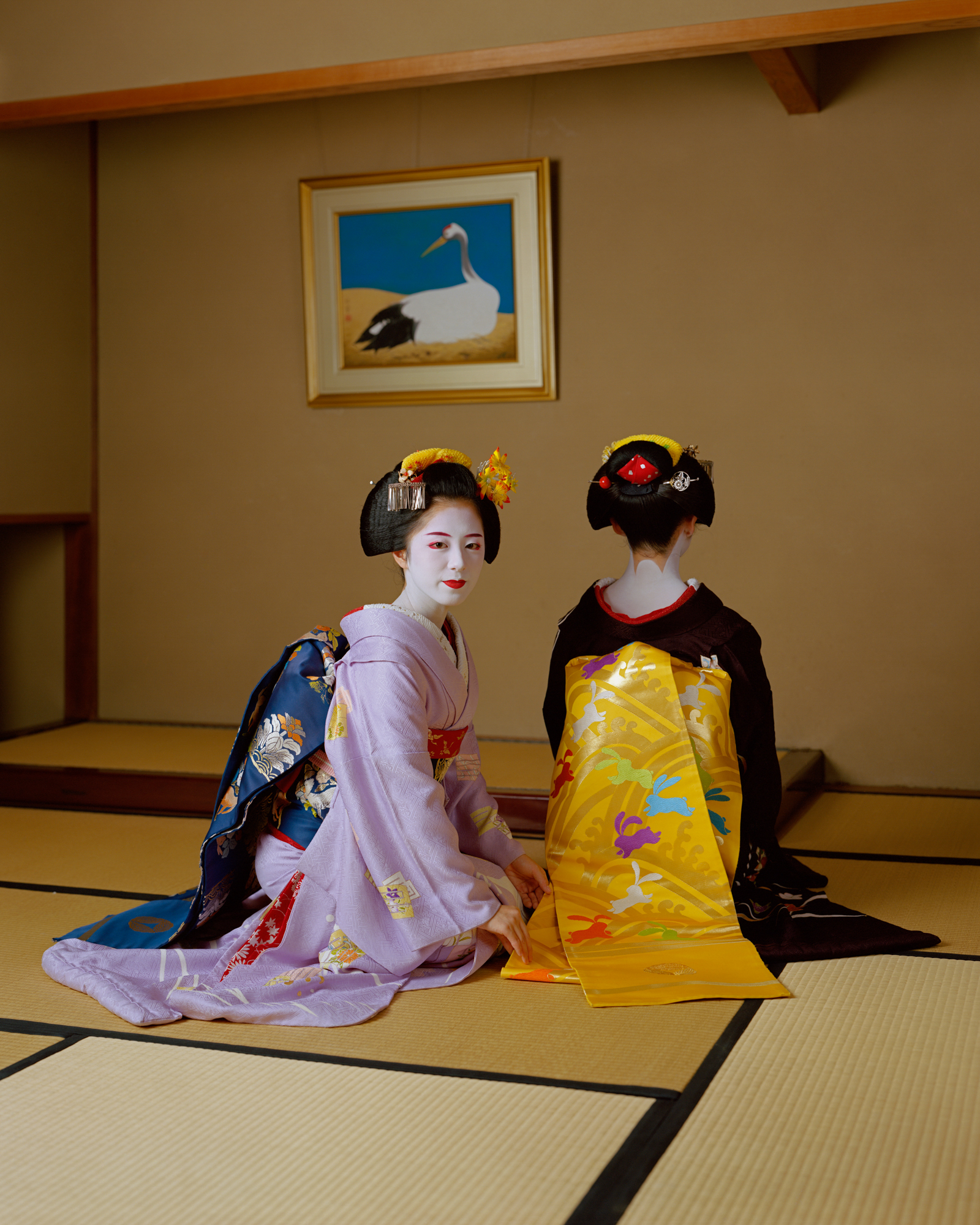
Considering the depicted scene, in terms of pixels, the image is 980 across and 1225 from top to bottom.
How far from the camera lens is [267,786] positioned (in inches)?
96.3

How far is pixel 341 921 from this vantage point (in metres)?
2.27

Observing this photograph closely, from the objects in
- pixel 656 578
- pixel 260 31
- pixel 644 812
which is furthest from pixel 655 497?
pixel 260 31

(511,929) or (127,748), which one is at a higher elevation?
(127,748)

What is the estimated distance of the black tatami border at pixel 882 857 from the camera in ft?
10.5

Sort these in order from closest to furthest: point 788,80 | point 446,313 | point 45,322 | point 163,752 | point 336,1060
A: point 336,1060, point 788,80, point 163,752, point 446,313, point 45,322

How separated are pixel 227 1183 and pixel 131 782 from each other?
242 cm

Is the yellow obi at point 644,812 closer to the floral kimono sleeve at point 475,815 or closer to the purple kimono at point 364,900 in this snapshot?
the floral kimono sleeve at point 475,815

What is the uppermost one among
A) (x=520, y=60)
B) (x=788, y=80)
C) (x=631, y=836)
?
(x=788, y=80)

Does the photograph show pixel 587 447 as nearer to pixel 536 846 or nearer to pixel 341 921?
pixel 536 846

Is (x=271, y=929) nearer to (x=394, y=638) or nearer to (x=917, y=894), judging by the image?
(x=394, y=638)

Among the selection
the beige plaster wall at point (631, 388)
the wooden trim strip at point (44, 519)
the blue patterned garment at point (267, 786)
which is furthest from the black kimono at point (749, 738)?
the wooden trim strip at point (44, 519)

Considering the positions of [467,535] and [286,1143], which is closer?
[286,1143]

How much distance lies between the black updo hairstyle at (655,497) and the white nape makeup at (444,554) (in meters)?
0.36

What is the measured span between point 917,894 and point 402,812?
51.7 inches
